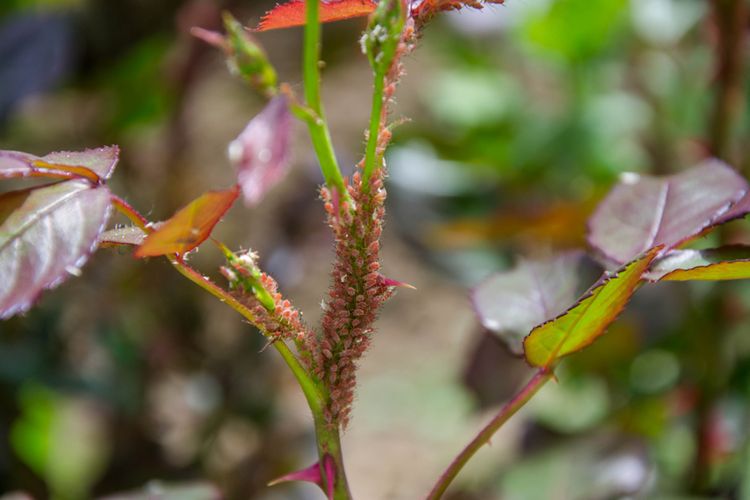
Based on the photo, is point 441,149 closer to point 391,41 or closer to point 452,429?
point 452,429

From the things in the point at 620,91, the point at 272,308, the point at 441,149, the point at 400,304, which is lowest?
the point at 272,308

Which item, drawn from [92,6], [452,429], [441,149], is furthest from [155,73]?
[452,429]

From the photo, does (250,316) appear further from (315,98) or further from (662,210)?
(662,210)

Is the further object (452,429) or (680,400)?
(452,429)

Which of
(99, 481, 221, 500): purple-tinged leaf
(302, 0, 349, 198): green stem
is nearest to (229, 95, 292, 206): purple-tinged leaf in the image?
(302, 0, 349, 198): green stem

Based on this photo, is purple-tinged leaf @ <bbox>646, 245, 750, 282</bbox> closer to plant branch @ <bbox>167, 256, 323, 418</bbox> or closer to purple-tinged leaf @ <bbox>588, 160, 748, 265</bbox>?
purple-tinged leaf @ <bbox>588, 160, 748, 265</bbox>

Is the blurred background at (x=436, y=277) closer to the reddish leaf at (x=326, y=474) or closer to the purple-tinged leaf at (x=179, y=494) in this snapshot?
the purple-tinged leaf at (x=179, y=494)
